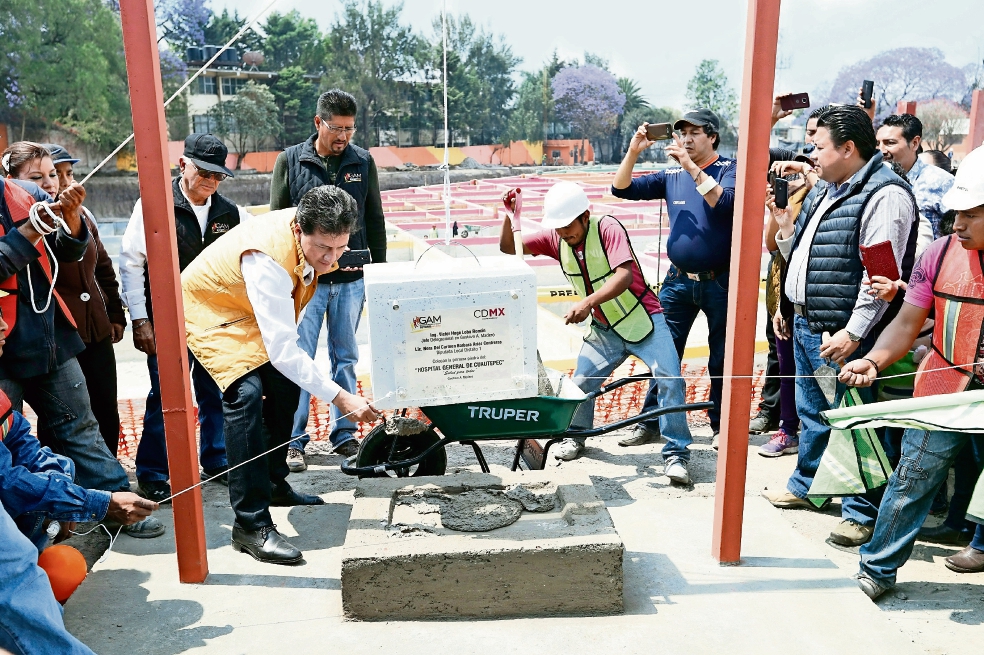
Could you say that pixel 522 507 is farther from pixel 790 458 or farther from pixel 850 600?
pixel 790 458

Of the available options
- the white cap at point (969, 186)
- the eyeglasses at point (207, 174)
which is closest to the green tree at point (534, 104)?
the eyeglasses at point (207, 174)

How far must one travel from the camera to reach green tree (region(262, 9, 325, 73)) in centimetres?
2622

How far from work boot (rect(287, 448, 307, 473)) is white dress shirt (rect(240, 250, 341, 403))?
152 cm

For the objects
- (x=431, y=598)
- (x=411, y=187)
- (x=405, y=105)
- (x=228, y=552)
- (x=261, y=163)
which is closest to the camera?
(x=431, y=598)

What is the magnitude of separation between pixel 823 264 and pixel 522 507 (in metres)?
→ 1.88

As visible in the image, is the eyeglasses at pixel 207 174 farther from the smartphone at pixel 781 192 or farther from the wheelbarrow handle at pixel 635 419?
the smartphone at pixel 781 192

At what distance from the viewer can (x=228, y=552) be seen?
11.7 ft

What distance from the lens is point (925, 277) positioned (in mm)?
3412

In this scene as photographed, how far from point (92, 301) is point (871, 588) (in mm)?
3552

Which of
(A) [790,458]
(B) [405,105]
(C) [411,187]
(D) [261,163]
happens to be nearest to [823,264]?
(A) [790,458]

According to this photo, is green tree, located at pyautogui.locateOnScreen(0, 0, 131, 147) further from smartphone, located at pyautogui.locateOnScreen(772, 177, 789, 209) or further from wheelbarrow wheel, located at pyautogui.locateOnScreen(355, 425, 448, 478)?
smartphone, located at pyautogui.locateOnScreen(772, 177, 789, 209)

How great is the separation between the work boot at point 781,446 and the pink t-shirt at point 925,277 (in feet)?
5.50

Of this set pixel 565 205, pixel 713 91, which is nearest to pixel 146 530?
pixel 565 205

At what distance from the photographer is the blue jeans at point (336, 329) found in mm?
4625
